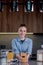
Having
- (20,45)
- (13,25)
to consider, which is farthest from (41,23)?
(20,45)

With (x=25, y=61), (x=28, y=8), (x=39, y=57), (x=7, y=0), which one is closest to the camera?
(x=25, y=61)

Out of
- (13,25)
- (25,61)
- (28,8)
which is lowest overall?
(25,61)

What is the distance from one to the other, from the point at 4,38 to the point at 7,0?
0.67m

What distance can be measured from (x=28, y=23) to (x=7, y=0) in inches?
21.0

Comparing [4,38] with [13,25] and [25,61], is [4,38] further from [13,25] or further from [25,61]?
[25,61]

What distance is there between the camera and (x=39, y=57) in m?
2.97

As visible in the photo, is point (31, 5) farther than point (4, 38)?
No

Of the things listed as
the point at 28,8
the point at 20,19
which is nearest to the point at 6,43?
the point at 20,19

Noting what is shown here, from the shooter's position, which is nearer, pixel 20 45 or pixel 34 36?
pixel 20 45

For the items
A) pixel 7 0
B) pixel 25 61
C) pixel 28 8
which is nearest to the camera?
pixel 25 61

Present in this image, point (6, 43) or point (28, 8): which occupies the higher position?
point (28, 8)

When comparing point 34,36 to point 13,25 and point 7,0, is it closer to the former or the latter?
point 13,25

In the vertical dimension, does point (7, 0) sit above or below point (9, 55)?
above

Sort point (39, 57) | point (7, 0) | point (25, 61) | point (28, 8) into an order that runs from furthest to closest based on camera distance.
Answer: point (7, 0) < point (28, 8) < point (39, 57) < point (25, 61)
